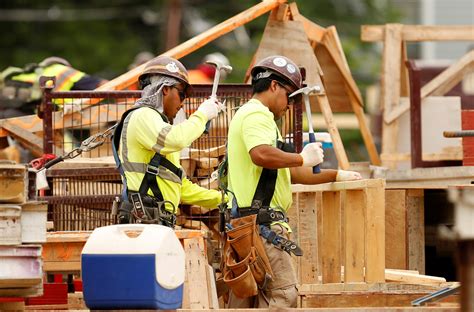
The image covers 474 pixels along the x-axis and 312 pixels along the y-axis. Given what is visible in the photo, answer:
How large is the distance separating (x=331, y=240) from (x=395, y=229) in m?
1.38

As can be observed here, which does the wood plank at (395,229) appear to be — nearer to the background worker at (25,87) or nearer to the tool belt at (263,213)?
the tool belt at (263,213)

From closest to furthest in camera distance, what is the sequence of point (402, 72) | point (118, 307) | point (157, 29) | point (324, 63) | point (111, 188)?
point (118, 307)
point (111, 188)
point (324, 63)
point (402, 72)
point (157, 29)

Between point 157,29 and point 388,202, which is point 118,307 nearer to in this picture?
point 388,202

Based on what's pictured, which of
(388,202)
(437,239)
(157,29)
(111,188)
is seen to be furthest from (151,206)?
(157,29)

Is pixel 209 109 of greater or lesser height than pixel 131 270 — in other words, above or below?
above

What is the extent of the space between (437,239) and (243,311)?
5.09m

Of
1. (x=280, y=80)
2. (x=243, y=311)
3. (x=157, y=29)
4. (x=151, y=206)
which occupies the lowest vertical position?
(x=243, y=311)

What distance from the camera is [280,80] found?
12.2 meters

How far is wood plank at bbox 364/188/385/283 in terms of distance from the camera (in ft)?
42.4

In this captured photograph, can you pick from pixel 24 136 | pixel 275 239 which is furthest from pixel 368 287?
pixel 24 136

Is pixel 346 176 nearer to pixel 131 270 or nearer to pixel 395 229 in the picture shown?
pixel 395 229

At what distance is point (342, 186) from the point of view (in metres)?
13.1

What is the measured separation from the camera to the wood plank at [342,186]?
12.9 m

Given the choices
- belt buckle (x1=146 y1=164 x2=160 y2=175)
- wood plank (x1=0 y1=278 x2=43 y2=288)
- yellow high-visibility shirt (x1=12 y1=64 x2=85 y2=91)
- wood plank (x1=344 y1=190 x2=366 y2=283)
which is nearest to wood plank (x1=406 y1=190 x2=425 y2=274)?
wood plank (x1=344 y1=190 x2=366 y2=283)
